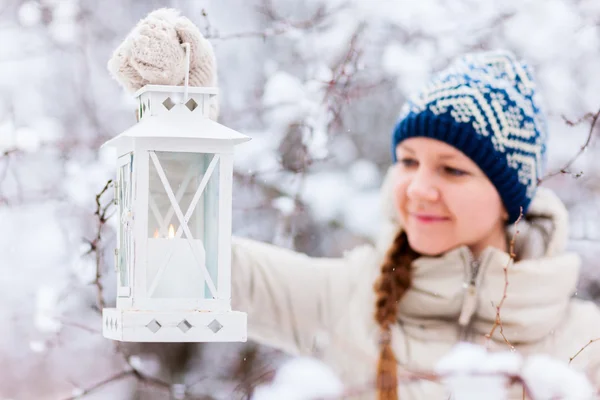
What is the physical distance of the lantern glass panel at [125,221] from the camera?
0.98 m

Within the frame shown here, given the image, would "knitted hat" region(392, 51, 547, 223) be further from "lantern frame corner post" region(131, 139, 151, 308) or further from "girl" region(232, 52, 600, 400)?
"lantern frame corner post" region(131, 139, 151, 308)

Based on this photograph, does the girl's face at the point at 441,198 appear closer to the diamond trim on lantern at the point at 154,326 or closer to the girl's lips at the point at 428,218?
the girl's lips at the point at 428,218

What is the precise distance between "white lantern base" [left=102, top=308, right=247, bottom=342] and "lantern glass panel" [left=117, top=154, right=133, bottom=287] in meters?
0.08

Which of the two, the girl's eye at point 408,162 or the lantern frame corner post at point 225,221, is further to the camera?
the girl's eye at point 408,162

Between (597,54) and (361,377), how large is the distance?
138 cm

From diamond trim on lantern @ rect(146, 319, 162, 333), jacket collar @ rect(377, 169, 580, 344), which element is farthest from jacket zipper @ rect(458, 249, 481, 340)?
diamond trim on lantern @ rect(146, 319, 162, 333)

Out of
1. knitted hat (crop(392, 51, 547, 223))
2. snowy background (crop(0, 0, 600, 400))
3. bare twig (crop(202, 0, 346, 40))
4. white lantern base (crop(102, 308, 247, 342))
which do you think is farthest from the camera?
snowy background (crop(0, 0, 600, 400))

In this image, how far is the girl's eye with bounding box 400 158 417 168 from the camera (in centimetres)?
177

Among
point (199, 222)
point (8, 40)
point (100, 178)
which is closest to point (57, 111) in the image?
point (8, 40)

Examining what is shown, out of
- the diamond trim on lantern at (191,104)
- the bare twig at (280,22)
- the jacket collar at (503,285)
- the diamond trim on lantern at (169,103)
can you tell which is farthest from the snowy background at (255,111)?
the diamond trim on lantern at (191,104)

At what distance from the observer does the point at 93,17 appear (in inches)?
97.8

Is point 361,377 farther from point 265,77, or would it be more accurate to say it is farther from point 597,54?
point 597,54

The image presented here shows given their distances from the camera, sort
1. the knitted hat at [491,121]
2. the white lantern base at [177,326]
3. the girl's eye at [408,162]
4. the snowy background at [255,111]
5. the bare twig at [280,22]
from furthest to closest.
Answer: the snowy background at [255,111] < the bare twig at [280,22] < the girl's eye at [408,162] < the knitted hat at [491,121] < the white lantern base at [177,326]

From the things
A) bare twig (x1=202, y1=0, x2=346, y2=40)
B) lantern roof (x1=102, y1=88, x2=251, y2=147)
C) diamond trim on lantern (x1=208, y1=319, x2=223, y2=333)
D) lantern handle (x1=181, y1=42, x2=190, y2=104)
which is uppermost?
bare twig (x1=202, y1=0, x2=346, y2=40)
